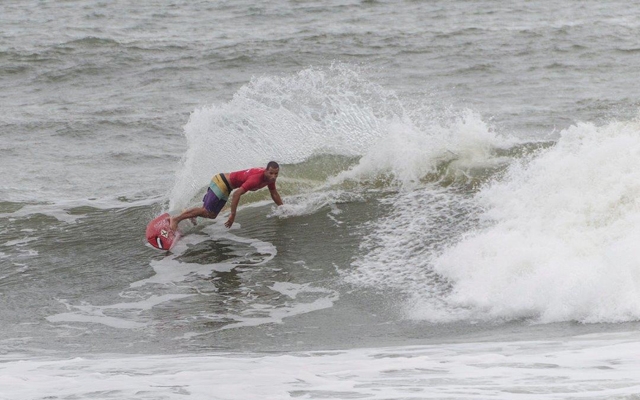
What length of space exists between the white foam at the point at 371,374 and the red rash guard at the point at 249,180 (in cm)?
436

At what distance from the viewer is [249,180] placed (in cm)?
1222

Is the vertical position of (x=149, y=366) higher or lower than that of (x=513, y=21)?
lower

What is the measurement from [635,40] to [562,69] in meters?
3.00

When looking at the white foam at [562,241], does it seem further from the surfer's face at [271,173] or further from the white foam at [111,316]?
the white foam at [111,316]

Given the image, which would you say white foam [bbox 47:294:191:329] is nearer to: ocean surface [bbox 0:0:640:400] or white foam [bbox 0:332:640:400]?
ocean surface [bbox 0:0:640:400]

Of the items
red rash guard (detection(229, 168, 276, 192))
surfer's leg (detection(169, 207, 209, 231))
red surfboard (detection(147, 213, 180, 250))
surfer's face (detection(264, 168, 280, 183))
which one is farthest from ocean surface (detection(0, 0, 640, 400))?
surfer's face (detection(264, 168, 280, 183))

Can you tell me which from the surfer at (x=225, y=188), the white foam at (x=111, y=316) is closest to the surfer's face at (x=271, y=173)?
the surfer at (x=225, y=188)

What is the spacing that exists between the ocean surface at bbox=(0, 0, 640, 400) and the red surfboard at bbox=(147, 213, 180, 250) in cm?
16

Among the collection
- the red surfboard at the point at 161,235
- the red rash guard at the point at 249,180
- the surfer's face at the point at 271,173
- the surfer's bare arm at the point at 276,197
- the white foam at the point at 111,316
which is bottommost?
the white foam at the point at 111,316

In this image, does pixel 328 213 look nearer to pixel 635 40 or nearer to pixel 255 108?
pixel 255 108

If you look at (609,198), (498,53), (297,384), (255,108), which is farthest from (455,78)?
(297,384)

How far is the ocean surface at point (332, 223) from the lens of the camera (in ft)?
24.2

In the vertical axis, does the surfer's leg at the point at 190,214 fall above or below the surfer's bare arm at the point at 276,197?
below

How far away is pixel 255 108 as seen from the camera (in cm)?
1462
